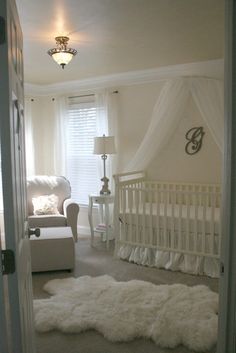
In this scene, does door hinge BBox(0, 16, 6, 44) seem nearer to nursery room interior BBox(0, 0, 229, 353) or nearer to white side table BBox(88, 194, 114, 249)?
nursery room interior BBox(0, 0, 229, 353)

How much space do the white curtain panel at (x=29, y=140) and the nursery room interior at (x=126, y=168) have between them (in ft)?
0.09

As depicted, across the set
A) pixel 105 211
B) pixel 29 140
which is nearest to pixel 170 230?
pixel 105 211

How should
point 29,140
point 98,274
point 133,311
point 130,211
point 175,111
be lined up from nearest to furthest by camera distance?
point 133,311 < point 98,274 < point 130,211 < point 175,111 < point 29,140

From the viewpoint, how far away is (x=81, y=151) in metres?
5.42

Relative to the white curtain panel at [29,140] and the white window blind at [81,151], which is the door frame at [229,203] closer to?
the white window blind at [81,151]

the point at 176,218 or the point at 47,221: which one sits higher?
the point at 176,218

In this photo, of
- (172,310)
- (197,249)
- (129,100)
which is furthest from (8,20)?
(129,100)

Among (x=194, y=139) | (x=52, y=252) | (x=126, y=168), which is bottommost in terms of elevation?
(x=52, y=252)

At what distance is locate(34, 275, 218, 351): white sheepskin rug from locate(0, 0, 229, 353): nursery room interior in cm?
1

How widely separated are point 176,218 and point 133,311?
1.34 metres

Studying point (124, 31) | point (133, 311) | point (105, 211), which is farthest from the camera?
point (105, 211)

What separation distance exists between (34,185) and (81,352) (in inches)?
116

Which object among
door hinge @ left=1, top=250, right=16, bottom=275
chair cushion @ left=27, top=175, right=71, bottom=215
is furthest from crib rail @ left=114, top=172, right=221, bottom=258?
door hinge @ left=1, top=250, right=16, bottom=275

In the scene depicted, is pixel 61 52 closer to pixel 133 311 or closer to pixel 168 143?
pixel 168 143
